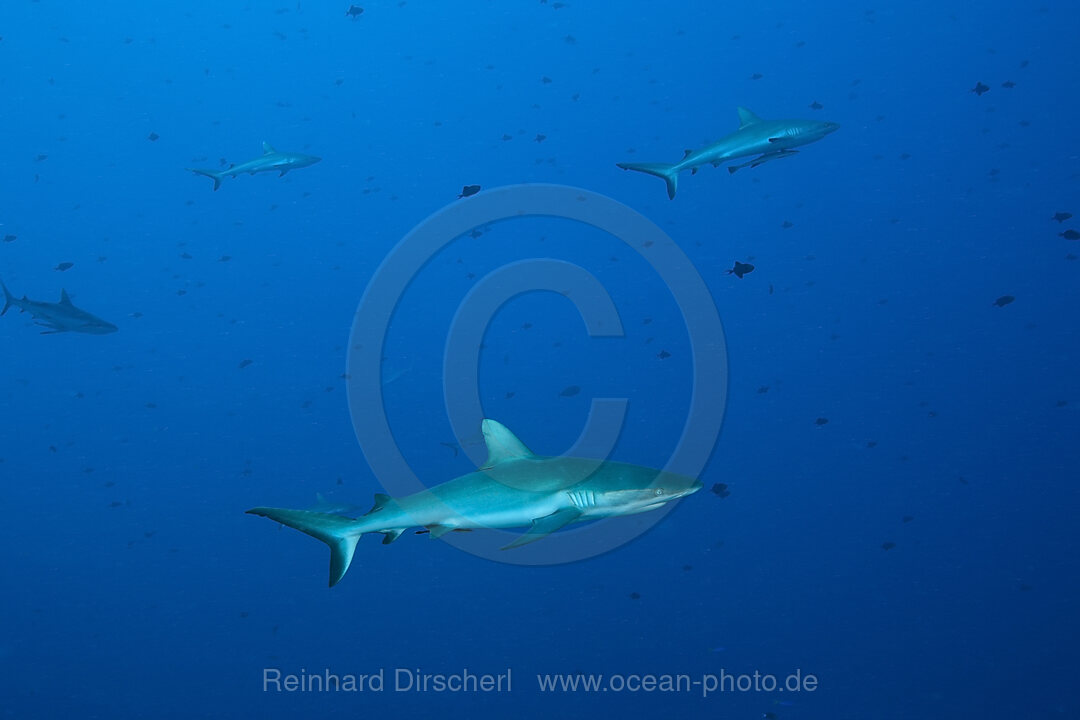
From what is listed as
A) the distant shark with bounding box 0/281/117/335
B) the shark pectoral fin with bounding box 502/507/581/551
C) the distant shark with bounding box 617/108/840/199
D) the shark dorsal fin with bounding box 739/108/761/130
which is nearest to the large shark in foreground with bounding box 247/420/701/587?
the shark pectoral fin with bounding box 502/507/581/551

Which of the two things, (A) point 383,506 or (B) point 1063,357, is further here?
(B) point 1063,357

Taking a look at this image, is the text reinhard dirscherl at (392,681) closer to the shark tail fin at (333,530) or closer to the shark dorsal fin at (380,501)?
the shark tail fin at (333,530)

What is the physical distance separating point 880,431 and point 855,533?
144 cm

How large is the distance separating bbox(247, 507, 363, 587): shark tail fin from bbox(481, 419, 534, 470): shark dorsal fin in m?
0.80

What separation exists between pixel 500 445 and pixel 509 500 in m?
0.37

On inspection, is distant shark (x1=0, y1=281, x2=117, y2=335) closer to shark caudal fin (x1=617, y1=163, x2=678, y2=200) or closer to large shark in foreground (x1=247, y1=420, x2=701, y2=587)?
large shark in foreground (x1=247, y1=420, x2=701, y2=587)

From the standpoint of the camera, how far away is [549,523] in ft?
9.78

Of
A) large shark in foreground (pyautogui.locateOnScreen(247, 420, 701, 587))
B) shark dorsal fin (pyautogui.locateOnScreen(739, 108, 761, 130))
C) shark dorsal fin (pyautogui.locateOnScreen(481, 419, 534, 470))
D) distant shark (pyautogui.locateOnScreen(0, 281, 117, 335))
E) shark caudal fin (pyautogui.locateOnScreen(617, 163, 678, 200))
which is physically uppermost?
shark dorsal fin (pyautogui.locateOnScreen(739, 108, 761, 130))

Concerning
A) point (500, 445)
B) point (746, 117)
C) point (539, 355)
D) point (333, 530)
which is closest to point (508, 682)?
point (539, 355)

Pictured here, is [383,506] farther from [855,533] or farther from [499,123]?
[855,533]

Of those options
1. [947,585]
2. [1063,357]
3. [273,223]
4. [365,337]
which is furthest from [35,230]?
[1063,357]

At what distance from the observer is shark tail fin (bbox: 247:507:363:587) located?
123 inches

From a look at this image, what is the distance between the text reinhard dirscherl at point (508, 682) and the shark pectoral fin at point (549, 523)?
5777 mm

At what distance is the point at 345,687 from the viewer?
787 cm
